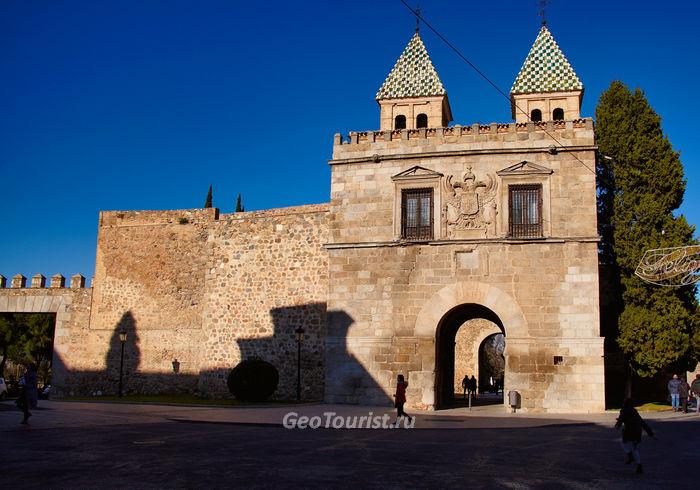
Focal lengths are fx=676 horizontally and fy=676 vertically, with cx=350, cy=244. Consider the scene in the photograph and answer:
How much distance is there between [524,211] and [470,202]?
176 cm

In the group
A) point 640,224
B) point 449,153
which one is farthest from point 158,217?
point 640,224

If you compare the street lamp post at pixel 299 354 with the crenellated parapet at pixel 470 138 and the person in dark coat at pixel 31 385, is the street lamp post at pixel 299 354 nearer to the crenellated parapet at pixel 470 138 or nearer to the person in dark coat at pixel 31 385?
the crenellated parapet at pixel 470 138

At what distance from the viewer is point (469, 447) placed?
12.0m

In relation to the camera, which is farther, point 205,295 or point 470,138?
point 205,295

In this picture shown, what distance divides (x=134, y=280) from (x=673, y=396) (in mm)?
22346

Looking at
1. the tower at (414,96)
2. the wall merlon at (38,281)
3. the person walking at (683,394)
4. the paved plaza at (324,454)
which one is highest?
the tower at (414,96)

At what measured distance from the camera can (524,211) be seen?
72.0ft

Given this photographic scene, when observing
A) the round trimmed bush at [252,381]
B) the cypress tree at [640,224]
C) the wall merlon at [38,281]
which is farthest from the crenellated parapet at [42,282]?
the cypress tree at [640,224]

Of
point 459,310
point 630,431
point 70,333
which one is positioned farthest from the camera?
point 70,333

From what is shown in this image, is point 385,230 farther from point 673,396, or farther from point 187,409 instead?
point 673,396

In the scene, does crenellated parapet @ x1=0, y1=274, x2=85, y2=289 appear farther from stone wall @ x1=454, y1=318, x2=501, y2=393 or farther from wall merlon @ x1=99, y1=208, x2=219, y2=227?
stone wall @ x1=454, y1=318, x2=501, y2=393

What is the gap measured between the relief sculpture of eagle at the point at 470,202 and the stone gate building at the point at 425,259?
0.04 meters

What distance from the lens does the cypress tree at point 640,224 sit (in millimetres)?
22031

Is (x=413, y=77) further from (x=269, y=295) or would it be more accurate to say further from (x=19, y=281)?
(x=19, y=281)
